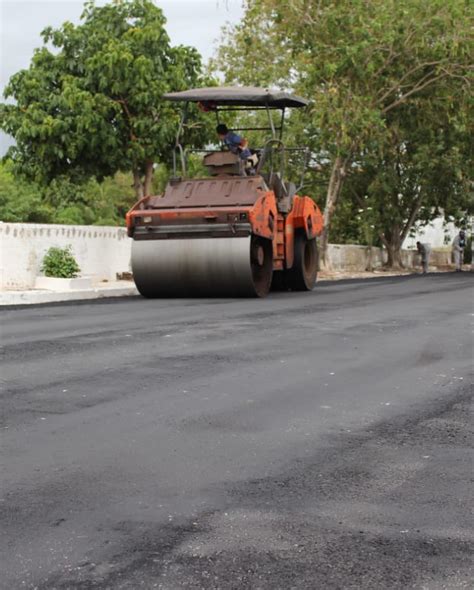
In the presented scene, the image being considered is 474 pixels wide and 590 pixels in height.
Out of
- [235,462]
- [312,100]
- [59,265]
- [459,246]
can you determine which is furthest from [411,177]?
[235,462]

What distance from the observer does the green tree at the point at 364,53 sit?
2683cm

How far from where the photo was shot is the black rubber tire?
1750cm

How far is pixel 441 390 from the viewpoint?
734 cm

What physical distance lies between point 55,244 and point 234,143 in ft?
15.1

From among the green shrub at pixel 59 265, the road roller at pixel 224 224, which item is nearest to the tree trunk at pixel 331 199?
the road roller at pixel 224 224

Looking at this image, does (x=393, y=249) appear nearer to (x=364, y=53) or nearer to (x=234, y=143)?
(x=364, y=53)

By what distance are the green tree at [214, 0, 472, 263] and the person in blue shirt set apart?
10410mm

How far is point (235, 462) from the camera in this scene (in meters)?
5.12

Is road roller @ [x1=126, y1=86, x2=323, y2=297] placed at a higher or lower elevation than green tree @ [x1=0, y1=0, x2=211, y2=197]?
lower

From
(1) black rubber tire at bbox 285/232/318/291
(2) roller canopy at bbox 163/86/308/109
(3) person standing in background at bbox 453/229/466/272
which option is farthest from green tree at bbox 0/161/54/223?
(2) roller canopy at bbox 163/86/308/109

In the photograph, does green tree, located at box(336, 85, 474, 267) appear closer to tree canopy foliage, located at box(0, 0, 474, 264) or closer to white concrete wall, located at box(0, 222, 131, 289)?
tree canopy foliage, located at box(0, 0, 474, 264)

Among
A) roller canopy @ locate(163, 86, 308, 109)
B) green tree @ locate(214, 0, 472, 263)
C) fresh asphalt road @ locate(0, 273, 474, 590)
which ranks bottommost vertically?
fresh asphalt road @ locate(0, 273, 474, 590)

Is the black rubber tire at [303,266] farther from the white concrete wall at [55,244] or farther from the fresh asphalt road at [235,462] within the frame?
the fresh asphalt road at [235,462]

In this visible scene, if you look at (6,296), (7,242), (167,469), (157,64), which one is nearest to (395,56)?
(157,64)
